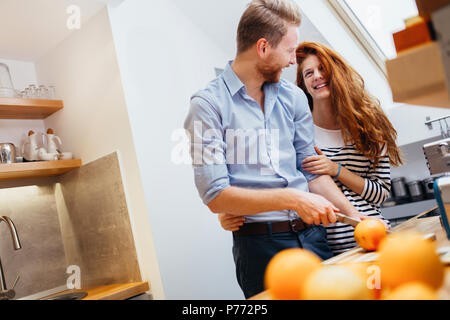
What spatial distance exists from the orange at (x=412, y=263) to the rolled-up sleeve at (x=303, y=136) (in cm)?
78

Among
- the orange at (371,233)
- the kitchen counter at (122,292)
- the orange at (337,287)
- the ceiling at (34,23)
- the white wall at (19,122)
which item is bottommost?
the kitchen counter at (122,292)

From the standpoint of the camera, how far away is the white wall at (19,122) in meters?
2.06

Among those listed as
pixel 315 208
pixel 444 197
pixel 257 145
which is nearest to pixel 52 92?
pixel 257 145

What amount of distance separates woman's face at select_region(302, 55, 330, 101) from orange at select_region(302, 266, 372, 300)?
1066 millimetres

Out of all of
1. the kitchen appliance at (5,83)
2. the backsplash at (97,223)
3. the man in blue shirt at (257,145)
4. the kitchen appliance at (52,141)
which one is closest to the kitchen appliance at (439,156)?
the man in blue shirt at (257,145)

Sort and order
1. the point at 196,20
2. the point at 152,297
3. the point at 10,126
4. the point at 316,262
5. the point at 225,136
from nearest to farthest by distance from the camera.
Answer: the point at 316,262 → the point at 225,136 → the point at 152,297 → the point at 10,126 → the point at 196,20

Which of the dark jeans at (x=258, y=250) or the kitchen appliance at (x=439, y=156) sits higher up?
the kitchen appliance at (x=439, y=156)

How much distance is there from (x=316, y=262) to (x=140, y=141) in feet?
4.74

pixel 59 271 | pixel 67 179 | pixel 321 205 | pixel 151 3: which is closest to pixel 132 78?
pixel 151 3

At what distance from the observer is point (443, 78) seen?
1.03 ft

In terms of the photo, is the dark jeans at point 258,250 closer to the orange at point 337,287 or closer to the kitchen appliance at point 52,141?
the orange at point 337,287

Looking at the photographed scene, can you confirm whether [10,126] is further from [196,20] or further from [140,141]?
[196,20]

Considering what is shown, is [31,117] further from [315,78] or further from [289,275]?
[289,275]

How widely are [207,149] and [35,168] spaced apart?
1249mm
